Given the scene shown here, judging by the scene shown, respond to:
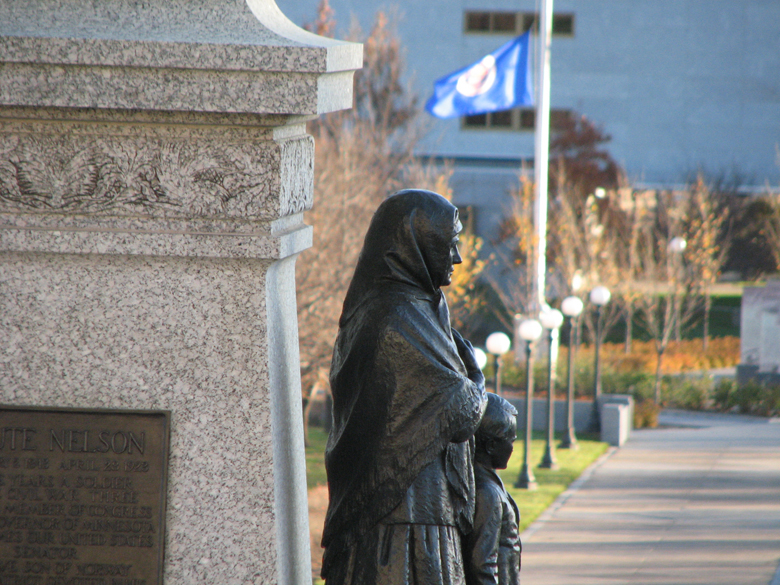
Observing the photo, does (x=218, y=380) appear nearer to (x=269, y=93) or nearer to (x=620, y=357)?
(x=269, y=93)

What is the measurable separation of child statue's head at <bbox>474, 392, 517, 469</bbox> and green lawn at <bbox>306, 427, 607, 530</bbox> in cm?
1066

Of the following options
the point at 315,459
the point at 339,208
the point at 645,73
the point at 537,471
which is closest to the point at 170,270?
the point at 537,471

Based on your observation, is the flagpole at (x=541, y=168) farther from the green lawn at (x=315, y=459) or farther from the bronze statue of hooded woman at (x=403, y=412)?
the bronze statue of hooded woman at (x=403, y=412)

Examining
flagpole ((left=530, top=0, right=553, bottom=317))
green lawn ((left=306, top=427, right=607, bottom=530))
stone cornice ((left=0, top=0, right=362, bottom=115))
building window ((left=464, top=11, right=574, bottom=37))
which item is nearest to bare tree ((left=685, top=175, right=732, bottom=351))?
flagpole ((left=530, top=0, right=553, bottom=317))

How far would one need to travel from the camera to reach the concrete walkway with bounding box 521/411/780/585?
1229 cm

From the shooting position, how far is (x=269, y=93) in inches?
147

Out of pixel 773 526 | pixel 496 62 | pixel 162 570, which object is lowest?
pixel 773 526

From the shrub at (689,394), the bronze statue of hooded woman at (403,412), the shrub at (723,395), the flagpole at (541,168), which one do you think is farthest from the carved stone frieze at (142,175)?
the shrub at (689,394)

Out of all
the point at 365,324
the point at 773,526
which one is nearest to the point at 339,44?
the point at 365,324

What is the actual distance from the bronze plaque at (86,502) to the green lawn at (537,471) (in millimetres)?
11115

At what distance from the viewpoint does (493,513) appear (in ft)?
13.4

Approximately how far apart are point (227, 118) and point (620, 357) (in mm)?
24724

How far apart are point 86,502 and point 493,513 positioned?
157 centimetres

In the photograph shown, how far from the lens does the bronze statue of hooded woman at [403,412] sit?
3.76m
